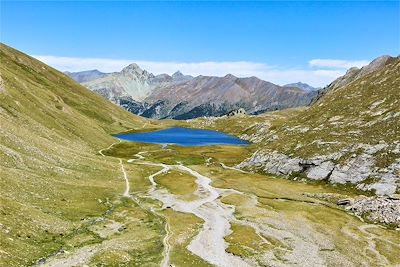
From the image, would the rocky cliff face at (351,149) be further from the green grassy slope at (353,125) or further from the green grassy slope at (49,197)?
the green grassy slope at (49,197)

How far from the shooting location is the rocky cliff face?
116688mm

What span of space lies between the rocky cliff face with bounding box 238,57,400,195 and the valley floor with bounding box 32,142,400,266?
9.62 metres

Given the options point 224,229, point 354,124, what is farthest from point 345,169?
point 224,229

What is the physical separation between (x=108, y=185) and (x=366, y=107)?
122367 mm

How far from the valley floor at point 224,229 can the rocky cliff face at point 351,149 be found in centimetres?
962

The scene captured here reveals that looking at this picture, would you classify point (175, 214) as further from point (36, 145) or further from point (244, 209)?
point (36, 145)

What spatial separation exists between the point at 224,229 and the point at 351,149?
231 feet

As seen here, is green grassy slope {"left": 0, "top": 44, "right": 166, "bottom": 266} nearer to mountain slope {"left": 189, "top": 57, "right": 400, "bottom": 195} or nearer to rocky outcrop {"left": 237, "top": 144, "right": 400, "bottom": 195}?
rocky outcrop {"left": 237, "top": 144, "right": 400, "bottom": 195}

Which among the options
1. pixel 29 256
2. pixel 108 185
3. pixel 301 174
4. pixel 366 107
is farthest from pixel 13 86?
pixel 366 107

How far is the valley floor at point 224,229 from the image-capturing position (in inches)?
2324

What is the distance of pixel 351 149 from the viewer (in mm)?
130125

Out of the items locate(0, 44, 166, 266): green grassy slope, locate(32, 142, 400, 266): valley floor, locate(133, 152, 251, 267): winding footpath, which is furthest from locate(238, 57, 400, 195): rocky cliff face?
locate(0, 44, 166, 266): green grassy slope

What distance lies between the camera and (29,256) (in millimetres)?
50156

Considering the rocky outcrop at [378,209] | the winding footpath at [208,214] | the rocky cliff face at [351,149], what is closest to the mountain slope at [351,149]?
the rocky cliff face at [351,149]
